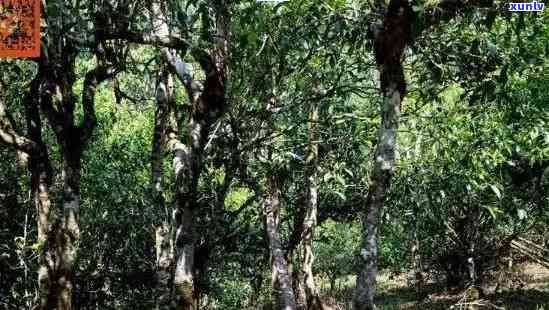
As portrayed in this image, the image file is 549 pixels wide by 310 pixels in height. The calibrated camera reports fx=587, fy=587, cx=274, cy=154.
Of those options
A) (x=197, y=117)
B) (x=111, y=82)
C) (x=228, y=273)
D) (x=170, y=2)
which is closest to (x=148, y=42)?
(x=170, y=2)

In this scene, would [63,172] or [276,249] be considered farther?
[276,249]

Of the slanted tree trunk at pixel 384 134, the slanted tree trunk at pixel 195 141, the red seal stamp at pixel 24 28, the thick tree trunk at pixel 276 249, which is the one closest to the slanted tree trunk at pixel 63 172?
the red seal stamp at pixel 24 28

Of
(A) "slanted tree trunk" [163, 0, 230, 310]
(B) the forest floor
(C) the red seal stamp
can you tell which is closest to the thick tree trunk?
(A) "slanted tree trunk" [163, 0, 230, 310]

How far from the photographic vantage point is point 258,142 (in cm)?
674

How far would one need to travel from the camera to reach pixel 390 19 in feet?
15.7

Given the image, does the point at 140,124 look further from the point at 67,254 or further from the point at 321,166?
the point at 67,254

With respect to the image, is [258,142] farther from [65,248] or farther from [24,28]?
[24,28]

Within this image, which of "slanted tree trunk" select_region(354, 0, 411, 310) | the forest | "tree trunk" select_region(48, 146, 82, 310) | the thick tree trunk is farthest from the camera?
the thick tree trunk

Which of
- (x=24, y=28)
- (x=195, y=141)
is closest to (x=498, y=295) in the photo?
(x=195, y=141)

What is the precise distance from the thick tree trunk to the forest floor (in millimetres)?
3658

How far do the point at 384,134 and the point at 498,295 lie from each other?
37.8 feet

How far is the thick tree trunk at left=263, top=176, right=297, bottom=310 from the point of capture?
8898mm

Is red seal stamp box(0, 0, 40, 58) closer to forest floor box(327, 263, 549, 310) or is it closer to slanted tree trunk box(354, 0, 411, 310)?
slanted tree trunk box(354, 0, 411, 310)

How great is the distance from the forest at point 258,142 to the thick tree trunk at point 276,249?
0.04 metres
